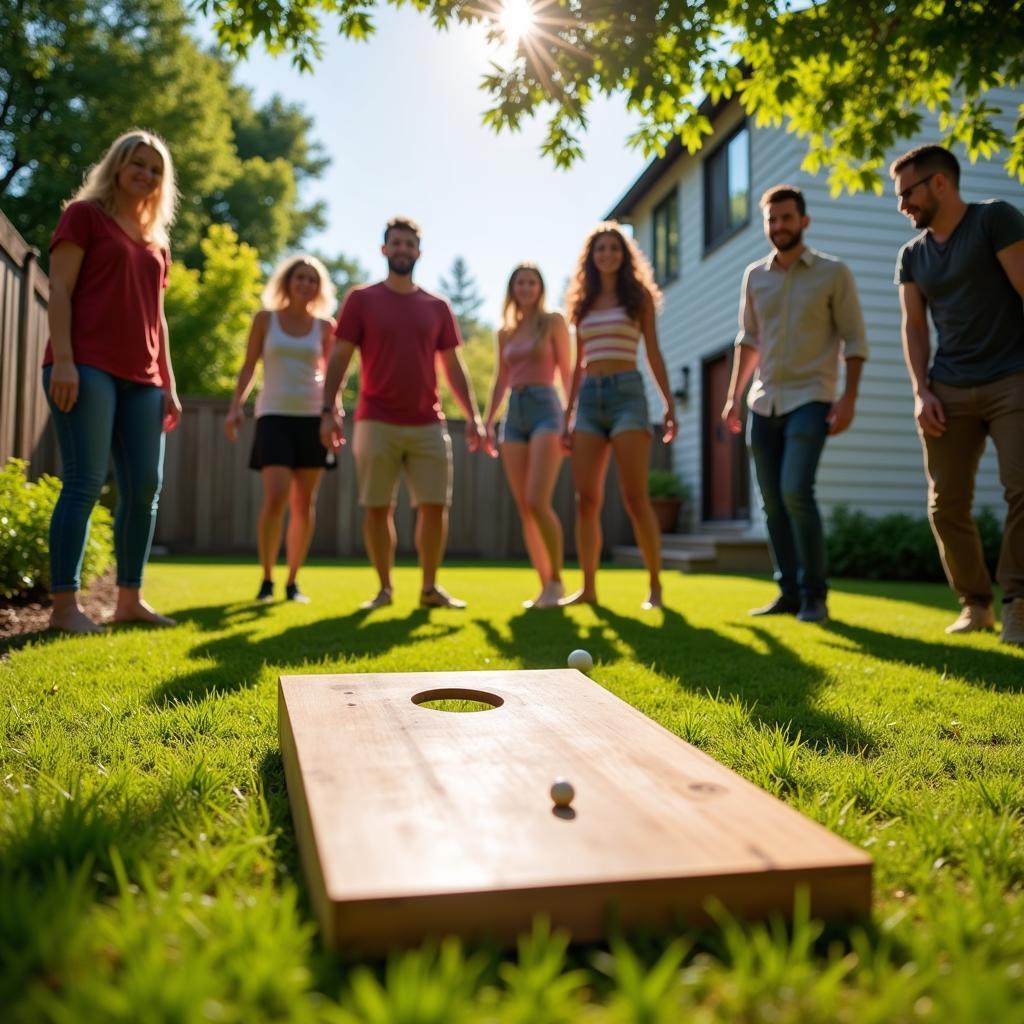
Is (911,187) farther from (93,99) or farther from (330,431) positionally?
(93,99)

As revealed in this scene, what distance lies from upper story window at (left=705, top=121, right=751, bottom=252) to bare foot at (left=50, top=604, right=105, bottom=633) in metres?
8.29

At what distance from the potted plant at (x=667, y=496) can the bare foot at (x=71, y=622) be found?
7.98m

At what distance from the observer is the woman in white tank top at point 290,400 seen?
5.10m

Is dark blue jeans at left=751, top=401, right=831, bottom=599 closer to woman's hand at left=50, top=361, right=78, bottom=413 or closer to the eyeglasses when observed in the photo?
the eyeglasses

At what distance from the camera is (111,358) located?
11.7ft

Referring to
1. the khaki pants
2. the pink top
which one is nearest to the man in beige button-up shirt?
the khaki pants

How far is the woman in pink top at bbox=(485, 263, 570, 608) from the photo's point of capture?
4980 mm

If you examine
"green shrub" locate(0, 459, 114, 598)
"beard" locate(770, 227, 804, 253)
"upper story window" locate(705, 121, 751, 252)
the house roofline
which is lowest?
"green shrub" locate(0, 459, 114, 598)

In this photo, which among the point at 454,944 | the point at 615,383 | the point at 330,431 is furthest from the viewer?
the point at 615,383

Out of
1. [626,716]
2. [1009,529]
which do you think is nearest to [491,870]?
[626,716]

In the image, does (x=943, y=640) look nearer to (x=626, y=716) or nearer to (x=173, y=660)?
(x=626, y=716)

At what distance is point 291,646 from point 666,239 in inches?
420

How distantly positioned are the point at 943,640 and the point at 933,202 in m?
1.92

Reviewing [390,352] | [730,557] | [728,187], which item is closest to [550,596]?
[390,352]
